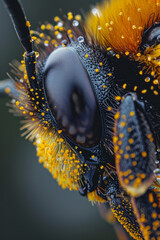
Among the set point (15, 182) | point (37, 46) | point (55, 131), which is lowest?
point (15, 182)

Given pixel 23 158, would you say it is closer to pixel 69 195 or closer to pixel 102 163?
pixel 69 195

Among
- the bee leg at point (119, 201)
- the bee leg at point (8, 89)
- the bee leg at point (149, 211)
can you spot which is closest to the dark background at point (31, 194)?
the bee leg at point (8, 89)

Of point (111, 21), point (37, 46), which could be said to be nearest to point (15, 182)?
point (37, 46)

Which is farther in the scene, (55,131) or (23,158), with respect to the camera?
(23,158)

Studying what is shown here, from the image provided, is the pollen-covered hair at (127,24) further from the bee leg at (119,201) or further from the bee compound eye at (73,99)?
the bee leg at (119,201)

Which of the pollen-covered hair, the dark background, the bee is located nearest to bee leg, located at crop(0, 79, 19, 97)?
the bee

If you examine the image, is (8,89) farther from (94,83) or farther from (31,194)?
(31,194)
